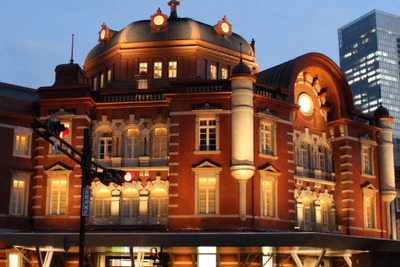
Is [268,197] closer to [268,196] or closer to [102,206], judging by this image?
[268,196]

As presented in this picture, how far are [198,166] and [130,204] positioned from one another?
17.3 ft

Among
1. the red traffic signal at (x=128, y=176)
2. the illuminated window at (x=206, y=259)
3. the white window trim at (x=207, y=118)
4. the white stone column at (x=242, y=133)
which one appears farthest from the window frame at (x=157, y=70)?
the red traffic signal at (x=128, y=176)

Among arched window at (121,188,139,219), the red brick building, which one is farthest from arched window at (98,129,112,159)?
arched window at (121,188,139,219)

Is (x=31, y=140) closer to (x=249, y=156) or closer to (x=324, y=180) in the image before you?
(x=249, y=156)

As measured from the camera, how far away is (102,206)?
132 feet

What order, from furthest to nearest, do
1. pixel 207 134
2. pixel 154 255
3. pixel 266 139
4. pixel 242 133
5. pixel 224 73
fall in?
pixel 224 73 < pixel 266 139 < pixel 207 134 < pixel 242 133 < pixel 154 255

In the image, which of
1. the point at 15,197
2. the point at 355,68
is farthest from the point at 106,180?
the point at 355,68

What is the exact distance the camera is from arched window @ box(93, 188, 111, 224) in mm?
39969

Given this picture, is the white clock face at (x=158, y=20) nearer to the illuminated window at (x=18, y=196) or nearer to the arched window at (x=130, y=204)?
the arched window at (x=130, y=204)

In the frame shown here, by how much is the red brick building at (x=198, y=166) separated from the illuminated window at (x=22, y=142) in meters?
0.07

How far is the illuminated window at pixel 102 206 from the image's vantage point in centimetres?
3995

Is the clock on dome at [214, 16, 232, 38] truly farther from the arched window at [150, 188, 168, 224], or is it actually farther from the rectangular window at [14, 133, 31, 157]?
the rectangular window at [14, 133, 31, 157]

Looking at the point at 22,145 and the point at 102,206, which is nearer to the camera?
the point at 102,206

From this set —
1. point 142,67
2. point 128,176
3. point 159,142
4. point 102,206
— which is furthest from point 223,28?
point 128,176
